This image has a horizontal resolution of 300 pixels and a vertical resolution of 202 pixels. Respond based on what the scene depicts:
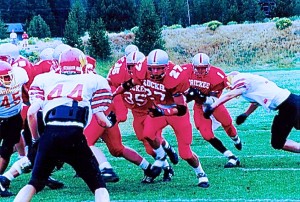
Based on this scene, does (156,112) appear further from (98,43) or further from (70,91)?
(98,43)

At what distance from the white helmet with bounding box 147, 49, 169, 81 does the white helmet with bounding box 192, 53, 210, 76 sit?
1.48 meters

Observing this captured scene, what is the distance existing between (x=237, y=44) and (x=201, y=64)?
25091mm

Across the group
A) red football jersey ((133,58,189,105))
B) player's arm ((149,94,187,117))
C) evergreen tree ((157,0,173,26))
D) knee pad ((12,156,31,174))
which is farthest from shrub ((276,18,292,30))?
knee pad ((12,156,31,174))

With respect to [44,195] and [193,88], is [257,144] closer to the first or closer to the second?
[193,88]

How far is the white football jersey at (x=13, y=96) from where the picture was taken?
20.0 feet

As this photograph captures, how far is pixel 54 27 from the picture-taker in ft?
186

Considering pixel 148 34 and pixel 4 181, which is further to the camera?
pixel 148 34

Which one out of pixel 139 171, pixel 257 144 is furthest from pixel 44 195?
pixel 257 144

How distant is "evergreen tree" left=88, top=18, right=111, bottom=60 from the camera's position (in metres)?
31.2

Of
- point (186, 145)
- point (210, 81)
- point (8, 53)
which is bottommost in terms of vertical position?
point (186, 145)

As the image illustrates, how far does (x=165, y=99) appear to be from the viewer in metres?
6.46

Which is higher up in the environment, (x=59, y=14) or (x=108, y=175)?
(x=108, y=175)

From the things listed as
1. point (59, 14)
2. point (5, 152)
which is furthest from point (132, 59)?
point (59, 14)

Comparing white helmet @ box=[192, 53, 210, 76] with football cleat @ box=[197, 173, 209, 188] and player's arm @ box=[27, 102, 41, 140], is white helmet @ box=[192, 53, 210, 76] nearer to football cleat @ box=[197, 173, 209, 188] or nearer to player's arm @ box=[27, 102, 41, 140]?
football cleat @ box=[197, 173, 209, 188]
